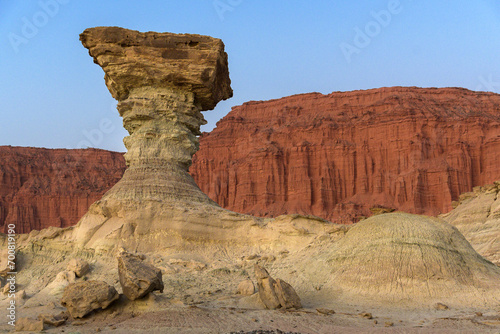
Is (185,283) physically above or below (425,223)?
below

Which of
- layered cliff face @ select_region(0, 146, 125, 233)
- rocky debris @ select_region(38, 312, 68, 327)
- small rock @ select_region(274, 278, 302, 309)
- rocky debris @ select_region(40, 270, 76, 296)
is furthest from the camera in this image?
layered cliff face @ select_region(0, 146, 125, 233)

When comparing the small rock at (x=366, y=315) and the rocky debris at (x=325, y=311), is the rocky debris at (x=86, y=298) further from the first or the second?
the small rock at (x=366, y=315)

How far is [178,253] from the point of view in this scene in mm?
15500

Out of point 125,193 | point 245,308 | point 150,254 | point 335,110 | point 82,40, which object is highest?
point 335,110

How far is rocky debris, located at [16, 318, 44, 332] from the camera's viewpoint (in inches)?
413

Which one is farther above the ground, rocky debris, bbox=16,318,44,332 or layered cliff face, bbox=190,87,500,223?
layered cliff face, bbox=190,87,500,223

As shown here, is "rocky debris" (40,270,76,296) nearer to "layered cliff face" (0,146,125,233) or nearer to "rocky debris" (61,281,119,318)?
"rocky debris" (61,281,119,318)

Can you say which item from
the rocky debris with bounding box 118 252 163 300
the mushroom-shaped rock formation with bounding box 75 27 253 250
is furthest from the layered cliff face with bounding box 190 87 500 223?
the rocky debris with bounding box 118 252 163 300

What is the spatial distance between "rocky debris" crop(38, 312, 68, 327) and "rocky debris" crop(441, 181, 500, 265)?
791 inches

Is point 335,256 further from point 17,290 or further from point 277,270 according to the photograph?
point 17,290

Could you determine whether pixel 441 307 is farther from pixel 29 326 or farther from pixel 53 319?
pixel 29 326

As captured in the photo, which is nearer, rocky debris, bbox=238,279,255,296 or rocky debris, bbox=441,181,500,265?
rocky debris, bbox=238,279,255,296

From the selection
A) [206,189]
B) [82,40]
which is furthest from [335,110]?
[82,40]

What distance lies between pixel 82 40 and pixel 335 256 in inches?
412
